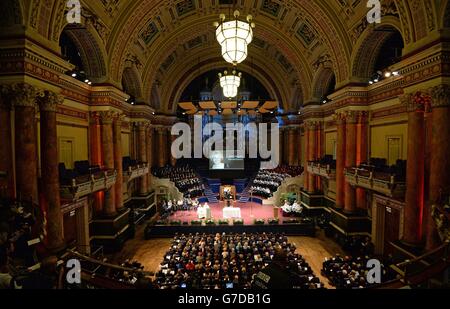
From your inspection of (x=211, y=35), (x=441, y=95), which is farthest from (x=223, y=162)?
(x=441, y=95)

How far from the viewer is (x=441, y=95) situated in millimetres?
7473

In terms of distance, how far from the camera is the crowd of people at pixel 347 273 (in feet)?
28.3

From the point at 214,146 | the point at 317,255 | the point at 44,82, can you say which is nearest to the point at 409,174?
the point at 317,255

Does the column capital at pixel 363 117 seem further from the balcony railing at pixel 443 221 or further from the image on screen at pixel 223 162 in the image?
the image on screen at pixel 223 162

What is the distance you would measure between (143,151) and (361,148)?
1424cm

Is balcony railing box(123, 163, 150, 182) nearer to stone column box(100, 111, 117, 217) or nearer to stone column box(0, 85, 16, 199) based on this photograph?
stone column box(100, 111, 117, 217)

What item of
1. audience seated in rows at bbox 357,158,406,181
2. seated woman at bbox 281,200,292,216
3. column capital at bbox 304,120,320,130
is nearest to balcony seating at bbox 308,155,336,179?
audience seated in rows at bbox 357,158,406,181

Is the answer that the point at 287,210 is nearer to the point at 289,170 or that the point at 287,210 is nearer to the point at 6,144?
the point at 289,170

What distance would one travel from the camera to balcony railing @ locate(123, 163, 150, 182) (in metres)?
15.5

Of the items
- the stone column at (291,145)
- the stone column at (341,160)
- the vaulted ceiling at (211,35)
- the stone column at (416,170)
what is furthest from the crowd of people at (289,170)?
the stone column at (416,170)

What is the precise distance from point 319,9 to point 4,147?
14.3 m

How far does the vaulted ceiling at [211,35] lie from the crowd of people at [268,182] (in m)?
6.26

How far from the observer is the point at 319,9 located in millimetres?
13102
